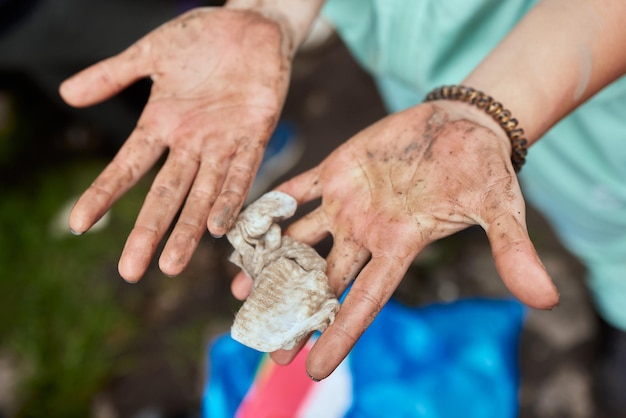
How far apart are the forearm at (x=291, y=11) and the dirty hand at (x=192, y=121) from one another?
0.21ft

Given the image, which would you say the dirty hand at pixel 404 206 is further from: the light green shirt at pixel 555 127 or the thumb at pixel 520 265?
the light green shirt at pixel 555 127

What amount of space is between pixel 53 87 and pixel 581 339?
306 cm

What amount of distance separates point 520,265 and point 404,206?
390mm

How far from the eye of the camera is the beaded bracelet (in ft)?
5.55

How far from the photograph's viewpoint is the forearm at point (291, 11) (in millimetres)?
2236

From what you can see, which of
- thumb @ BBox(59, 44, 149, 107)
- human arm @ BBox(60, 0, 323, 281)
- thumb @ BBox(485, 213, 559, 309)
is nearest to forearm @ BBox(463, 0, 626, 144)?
thumb @ BBox(485, 213, 559, 309)

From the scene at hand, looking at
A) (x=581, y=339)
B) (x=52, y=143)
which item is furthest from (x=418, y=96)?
(x=52, y=143)

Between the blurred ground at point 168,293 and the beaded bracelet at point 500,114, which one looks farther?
the blurred ground at point 168,293

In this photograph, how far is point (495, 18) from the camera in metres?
1.97

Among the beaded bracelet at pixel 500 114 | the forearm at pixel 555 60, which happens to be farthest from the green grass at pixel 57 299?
the forearm at pixel 555 60

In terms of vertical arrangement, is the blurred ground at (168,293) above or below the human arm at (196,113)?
below

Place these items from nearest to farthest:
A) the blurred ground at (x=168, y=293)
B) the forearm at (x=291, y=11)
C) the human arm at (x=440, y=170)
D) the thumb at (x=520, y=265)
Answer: the thumb at (x=520, y=265) → the human arm at (x=440, y=170) → the forearm at (x=291, y=11) → the blurred ground at (x=168, y=293)

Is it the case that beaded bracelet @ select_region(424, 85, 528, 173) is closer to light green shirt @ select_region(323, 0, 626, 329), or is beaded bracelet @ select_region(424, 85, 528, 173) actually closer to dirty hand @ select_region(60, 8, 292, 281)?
light green shirt @ select_region(323, 0, 626, 329)

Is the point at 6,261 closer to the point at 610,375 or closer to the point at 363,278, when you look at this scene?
the point at 363,278
